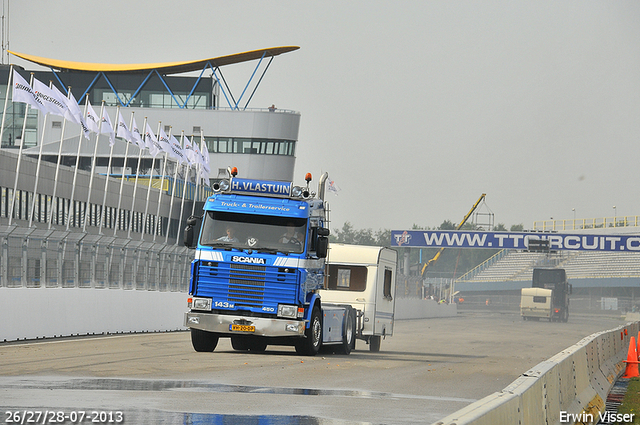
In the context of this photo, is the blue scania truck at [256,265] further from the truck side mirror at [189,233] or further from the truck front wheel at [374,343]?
the truck front wheel at [374,343]

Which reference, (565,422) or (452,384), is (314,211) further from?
(565,422)

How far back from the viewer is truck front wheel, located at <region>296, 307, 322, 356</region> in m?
18.3

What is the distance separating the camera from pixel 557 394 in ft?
29.7

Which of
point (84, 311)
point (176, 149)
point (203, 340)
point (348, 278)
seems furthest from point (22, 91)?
point (176, 149)

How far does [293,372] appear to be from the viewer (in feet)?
48.3

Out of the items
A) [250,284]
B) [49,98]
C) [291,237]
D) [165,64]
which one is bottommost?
[250,284]

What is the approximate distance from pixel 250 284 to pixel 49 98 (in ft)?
64.1

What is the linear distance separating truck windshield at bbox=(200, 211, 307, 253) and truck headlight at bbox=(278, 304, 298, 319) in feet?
3.50

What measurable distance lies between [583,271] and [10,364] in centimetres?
9232

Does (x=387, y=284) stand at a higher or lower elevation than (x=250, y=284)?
higher

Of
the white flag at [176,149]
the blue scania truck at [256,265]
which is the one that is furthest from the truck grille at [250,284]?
the white flag at [176,149]

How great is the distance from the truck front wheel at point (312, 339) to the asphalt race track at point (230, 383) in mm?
275

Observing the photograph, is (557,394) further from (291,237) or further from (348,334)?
(348,334)

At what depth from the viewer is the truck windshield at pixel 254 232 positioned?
17812 millimetres
